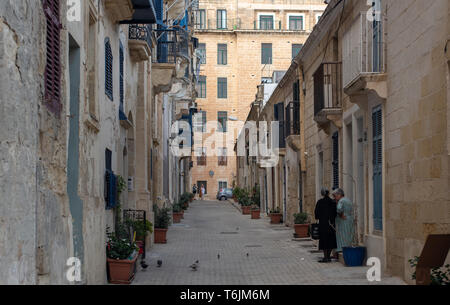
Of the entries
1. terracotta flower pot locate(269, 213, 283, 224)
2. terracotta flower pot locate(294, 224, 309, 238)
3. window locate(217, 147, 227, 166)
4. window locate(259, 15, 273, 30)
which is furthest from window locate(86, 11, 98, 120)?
window locate(259, 15, 273, 30)

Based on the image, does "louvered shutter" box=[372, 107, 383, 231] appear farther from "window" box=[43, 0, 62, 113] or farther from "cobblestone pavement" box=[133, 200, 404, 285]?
"window" box=[43, 0, 62, 113]

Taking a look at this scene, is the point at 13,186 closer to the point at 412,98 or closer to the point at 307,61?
the point at 412,98

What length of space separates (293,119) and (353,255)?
10.3m

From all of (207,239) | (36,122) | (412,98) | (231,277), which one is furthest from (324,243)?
(36,122)

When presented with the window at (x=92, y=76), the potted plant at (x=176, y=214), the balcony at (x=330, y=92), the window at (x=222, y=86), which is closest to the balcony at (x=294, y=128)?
the balcony at (x=330, y=92)

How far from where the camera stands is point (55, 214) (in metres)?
7.42

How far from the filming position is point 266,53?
197ft

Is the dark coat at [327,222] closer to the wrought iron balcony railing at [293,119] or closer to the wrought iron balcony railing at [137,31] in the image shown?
the wrought iron balcony railing at [137,31]

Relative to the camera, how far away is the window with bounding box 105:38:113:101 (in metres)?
12.3

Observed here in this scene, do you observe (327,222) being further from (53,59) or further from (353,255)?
(53,59)

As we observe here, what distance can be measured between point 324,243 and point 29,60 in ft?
31.4

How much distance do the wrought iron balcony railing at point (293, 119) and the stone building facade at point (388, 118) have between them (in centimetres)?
419

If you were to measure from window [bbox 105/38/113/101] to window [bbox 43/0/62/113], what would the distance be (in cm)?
441

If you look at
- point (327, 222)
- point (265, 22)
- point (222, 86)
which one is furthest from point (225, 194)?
point (327, 222)
